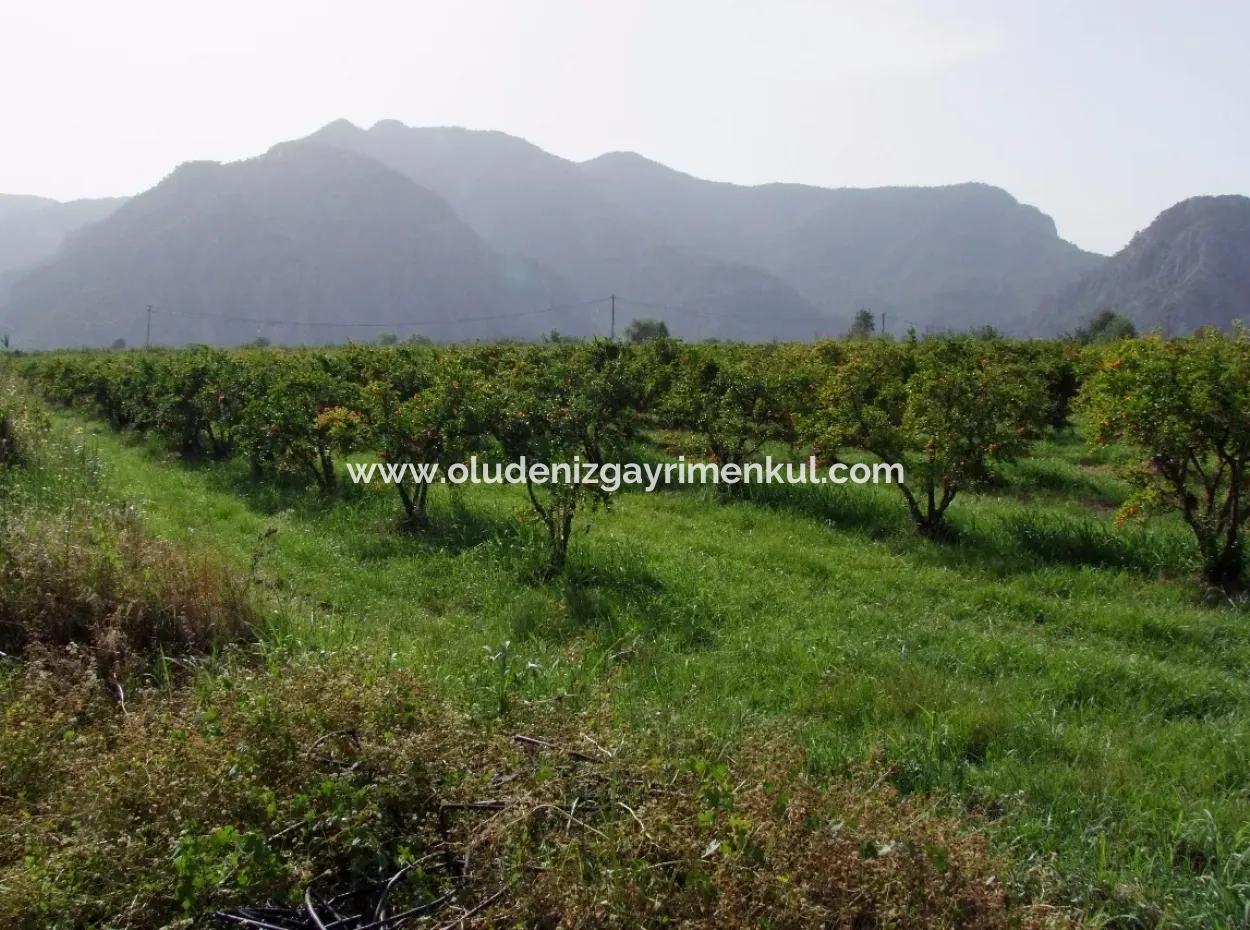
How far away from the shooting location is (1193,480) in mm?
7652

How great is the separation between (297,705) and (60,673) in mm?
1798

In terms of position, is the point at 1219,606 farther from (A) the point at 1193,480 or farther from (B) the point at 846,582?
(B) the point at 846,582

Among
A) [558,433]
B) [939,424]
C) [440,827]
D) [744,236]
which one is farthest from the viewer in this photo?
[744,236]

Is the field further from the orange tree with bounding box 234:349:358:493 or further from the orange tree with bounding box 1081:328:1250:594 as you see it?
the orange tree with bounding box 234:349:358:493

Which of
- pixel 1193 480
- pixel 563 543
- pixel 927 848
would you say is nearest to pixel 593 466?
pixel 563 543

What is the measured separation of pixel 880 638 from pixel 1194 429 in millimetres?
3332

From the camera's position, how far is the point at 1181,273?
3000 inches

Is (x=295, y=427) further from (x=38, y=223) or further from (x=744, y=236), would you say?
(x=38, y=223)

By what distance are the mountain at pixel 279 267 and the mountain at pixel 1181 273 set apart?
71706 millimetres

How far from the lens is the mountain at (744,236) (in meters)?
132

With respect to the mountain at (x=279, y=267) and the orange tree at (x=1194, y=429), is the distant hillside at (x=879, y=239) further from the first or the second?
the orange tree at (x=1194, y=429)

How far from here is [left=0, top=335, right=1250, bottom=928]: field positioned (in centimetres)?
320

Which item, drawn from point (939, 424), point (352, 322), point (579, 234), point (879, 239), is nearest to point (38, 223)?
point (352, 322)

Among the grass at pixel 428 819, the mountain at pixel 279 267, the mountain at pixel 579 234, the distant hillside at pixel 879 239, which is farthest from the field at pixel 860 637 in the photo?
the distant hillside at pixel 879 239
